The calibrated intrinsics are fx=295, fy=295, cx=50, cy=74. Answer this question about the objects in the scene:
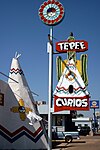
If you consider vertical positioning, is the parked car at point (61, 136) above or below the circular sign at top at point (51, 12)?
below

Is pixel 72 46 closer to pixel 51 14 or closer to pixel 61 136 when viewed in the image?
pixel 51 14

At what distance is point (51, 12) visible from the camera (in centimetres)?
1429

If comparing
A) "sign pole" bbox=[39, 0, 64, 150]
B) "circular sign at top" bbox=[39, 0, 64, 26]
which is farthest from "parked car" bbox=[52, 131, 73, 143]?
"circular sign at top" bbox=[39, 0, 64, 26]

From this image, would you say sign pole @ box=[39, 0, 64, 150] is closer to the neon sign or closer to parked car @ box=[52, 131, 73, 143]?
the neon sign

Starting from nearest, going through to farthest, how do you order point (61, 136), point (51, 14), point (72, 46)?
point (72, 46)
point (51, 14)
point (61, 136)

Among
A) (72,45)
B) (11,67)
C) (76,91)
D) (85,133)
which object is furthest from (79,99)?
(85,133)

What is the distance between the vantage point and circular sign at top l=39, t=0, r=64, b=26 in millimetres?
14086

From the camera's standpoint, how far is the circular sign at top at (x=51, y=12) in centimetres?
1409

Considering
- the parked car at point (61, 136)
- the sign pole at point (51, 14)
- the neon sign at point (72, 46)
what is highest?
the sign pole at point (51, 14)

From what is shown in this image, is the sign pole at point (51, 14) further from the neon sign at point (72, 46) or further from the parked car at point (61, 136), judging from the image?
the parked car at point (61, 136)

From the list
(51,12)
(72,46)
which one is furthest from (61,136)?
(51,12)

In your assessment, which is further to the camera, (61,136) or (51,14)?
(61,136)

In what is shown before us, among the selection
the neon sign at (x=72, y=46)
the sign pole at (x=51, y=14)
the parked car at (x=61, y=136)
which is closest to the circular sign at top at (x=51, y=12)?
the sign pole at (x=51, y=14)

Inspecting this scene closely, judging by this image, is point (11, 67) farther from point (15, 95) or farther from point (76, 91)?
point (76, 91)
